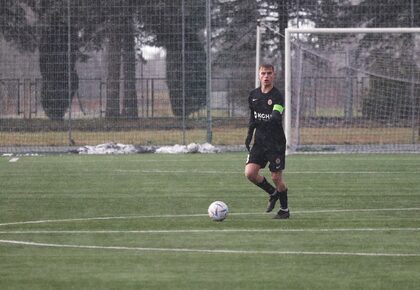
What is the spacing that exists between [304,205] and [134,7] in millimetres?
16769

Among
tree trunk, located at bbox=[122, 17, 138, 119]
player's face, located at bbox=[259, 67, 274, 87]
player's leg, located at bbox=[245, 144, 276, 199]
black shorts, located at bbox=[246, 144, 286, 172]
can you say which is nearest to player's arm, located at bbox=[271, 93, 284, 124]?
player's face, located at bbox=[259, 67, 274, 87]

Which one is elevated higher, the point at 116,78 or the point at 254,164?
the point at 116,78

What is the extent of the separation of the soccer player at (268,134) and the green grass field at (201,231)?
467mm

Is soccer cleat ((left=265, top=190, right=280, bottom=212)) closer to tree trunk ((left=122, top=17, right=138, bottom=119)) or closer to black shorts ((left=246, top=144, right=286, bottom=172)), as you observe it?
black shorts ((left=246, top=144, right=286, bottom=172))

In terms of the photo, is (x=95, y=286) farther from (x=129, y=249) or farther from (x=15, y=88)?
(x=15, y=88)

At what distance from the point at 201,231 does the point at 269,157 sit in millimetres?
2154

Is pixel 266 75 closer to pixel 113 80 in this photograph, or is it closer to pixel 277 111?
pixel 277 111

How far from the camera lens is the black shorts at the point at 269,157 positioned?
14328mm

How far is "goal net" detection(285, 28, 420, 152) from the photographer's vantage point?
2983 centimetres

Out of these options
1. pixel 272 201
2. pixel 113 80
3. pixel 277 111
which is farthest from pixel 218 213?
pixel 113 80

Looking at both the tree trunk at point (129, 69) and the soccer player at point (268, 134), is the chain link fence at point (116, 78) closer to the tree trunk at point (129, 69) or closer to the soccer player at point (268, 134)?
the tree trunk at point (129, 69)

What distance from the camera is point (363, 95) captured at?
3048cm

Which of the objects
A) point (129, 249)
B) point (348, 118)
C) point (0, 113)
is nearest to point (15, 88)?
point (0, 113)

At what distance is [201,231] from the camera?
12.6 metres
